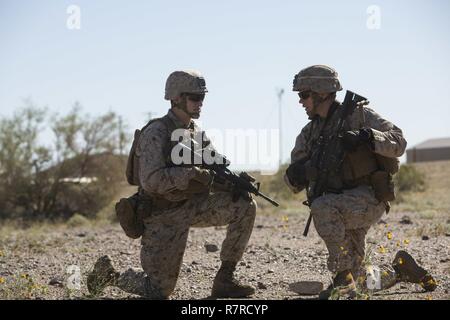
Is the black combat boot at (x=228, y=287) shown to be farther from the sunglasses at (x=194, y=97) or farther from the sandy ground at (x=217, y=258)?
the sunglasses at (x=194, y=97)

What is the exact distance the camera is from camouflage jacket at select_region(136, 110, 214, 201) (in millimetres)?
6453

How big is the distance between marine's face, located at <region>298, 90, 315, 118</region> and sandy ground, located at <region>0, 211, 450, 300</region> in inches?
51.5

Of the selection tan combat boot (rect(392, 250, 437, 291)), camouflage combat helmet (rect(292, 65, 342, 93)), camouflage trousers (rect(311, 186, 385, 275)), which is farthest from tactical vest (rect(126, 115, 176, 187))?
tan combat boot (rect(392, 250, 437, 291))

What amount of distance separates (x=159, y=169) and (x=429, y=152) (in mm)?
48861

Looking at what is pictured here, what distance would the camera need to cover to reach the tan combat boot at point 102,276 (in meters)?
6.46

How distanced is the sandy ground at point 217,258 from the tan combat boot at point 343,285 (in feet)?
1.00

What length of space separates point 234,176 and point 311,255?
2.60 m

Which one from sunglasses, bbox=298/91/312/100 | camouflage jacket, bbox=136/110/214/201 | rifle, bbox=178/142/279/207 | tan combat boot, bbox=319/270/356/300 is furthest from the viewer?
rifle, bbox=178/142/279/207

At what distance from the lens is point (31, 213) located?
18.4 meters

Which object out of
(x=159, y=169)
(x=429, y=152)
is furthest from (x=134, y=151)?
(x=429, y=152)

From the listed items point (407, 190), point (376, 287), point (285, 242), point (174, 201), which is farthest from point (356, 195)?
point (407, 190)

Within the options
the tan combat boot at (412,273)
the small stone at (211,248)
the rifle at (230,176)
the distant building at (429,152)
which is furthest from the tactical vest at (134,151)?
the distant building at (429,152)

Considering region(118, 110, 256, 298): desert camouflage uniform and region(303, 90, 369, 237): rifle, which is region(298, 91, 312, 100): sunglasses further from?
region(118, 110, 256, 298): desert camouflage uniform

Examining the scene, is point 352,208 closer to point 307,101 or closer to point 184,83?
point 307,101
